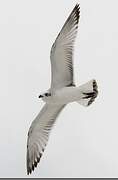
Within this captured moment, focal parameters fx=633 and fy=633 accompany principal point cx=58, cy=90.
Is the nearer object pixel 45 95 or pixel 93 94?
pixel 93 94

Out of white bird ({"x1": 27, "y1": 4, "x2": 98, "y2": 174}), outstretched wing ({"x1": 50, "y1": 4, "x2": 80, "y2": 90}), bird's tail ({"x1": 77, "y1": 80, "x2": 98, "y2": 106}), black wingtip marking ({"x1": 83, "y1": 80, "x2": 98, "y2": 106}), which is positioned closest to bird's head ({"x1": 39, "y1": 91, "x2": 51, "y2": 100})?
white bird ({"x1": 27, "y1": 4, "x2": 98, "y2": 174})

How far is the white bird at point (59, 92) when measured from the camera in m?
9.52

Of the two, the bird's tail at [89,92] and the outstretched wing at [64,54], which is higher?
the outstretched wing at [64,54]

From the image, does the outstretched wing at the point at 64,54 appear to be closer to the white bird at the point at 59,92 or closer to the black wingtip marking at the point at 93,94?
the white bird at the point at 59,92

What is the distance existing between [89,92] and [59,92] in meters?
0.72

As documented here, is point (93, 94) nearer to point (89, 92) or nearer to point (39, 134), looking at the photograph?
point (89, 92)

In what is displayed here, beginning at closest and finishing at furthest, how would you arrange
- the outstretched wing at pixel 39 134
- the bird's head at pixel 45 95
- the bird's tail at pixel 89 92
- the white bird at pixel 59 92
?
1. the bird's tail at pixel 89 92
2. the white bird at pixel 59 92
3. the bird's head at pixel 45 95
4. the outstretched wing at pixel 39 134

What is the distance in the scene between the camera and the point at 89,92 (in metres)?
9.32

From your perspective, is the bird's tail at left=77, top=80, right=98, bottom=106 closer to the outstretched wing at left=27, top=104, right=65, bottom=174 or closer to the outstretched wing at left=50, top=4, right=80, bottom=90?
the outstretched wing at left=50, top=4, right=80, bottom=90

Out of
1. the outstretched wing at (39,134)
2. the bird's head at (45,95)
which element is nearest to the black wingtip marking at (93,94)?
the bird's head at (45,95)

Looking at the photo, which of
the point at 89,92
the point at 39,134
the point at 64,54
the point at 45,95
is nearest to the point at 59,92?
the point at 45,95

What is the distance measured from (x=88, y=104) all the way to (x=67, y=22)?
127 cm

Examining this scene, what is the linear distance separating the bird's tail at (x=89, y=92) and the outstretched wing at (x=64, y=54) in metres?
0.52

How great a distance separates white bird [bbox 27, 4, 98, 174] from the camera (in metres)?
9.52
